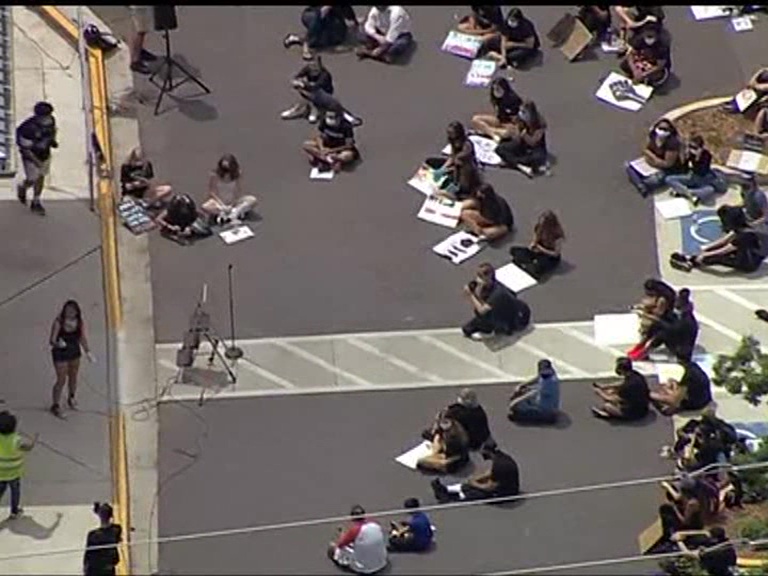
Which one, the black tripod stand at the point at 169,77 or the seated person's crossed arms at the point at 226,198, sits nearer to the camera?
the seated person's crossed arms at the point at 226,198

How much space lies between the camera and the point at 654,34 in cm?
2914

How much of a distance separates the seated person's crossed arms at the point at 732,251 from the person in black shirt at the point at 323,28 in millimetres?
6626

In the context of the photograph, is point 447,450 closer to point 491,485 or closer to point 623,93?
point 491,485

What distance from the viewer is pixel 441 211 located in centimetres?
2716

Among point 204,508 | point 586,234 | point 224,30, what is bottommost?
point 204,508

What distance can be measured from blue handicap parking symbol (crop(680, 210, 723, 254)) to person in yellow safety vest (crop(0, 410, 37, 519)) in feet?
30.2

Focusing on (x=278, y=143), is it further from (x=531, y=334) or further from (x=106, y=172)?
(x=531, y=334)

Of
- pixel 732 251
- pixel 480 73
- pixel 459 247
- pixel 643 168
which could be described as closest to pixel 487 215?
pixel 459 247

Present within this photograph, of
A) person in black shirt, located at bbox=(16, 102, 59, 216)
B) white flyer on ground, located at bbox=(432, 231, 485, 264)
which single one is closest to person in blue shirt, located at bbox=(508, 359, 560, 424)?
white flyer on ground, located at bbox=(432, 231, 485, 264)

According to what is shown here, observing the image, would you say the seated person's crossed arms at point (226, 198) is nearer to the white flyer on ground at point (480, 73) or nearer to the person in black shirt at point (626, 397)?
the white flyer on ground at point (480, 73)

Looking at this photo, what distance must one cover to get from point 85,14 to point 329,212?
6049mm

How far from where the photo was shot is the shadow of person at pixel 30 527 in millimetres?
22281

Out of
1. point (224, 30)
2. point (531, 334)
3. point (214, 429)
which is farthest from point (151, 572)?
point (224, 30)

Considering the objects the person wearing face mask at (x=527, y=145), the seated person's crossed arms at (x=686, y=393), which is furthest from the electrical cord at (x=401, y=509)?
the person wearing face mask at (x=527, y=145)
